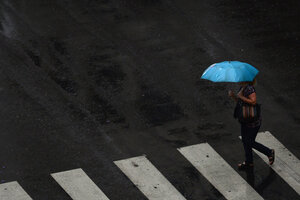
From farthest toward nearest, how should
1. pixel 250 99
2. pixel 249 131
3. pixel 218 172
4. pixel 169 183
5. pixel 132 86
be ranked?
pixel 132 86 → pixel 218 172 → pixel 169 183 → pixel 249 131 → pixel 250 99

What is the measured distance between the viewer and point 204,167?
12.9 m

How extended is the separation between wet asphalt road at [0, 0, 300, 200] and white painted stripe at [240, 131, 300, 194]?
144mm

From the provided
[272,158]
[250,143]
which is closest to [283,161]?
[272,158]

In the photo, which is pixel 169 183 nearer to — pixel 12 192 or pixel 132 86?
pixel 12 192

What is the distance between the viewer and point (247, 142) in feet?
41.1

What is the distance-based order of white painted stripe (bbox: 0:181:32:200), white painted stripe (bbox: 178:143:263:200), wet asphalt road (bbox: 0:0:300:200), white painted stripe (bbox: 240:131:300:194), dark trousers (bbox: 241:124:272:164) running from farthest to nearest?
wet asphalt road (bbox: 0:0:300:200)
white painted stripe (bbox: 240:131:300:194)
dark trousers (bbox: 241:124:272:164)
white painted stripe (bbox: 178:143:263:200)
white painted stripe (bbox: 0:181:32:200)

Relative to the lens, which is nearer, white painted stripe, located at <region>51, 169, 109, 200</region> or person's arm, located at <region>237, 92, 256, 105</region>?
person's arm, located at <region>237, 92, 256, 105</region>

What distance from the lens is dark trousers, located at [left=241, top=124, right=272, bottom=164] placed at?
12398 millimetres

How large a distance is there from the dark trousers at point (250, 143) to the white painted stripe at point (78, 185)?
7.99ft

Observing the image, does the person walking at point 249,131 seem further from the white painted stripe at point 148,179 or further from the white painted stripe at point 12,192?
the white painted stripe at point 12,192

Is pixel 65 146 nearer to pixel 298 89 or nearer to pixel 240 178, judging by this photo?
pixel 240 178

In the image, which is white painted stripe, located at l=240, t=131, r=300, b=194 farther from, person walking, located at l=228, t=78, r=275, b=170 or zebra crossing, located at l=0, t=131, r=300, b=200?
person walking, located at l=228, t=78, r=275, b=170

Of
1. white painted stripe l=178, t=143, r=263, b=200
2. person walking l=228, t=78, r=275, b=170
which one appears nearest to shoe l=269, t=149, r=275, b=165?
person walking l=228, t=78, r=275, b=170

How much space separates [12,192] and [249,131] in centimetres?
389
